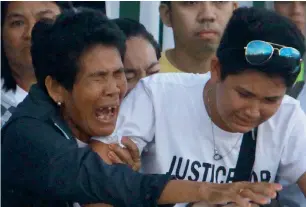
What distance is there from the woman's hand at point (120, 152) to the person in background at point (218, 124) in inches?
1.6

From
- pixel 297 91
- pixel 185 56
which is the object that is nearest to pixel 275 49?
pixel 297 91

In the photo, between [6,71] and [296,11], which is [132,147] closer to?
[6,71]

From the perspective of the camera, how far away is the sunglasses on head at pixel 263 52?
7.64ft

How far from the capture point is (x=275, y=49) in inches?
92.0

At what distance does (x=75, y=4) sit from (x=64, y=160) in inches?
77.7

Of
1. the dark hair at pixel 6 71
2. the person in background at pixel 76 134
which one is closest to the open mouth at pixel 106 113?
the person in background at pixel 76 134

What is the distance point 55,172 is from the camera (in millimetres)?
2270

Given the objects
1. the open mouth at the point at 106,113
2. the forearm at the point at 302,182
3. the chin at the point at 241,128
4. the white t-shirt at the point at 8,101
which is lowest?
the forearm at the point at 302,182

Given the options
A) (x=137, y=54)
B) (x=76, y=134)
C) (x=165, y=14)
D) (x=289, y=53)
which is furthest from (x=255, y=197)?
(x=165, y=14)

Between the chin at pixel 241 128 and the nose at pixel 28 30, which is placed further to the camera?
the nose at pixel 28 30

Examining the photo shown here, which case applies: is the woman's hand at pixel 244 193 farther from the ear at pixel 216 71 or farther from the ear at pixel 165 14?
the ear at pixel 165 14

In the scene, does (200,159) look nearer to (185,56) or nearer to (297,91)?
(297,91)

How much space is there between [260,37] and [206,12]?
1.42 m

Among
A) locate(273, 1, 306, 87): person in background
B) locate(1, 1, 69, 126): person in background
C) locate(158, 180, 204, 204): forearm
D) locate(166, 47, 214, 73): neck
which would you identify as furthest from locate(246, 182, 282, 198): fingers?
locate(273, 1, 306, 87): person in background
